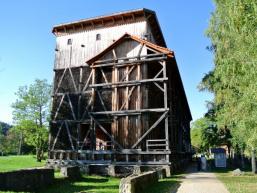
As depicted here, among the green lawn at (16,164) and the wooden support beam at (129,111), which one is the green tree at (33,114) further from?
the wooden support beam at (129,111)

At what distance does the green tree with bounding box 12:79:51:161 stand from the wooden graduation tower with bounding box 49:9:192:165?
14448mm

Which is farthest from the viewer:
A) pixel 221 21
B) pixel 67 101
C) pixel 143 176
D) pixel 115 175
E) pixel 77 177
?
pixel 67 101

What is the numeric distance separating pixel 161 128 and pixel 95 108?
620 centimetres

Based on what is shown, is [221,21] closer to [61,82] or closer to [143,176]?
[143,176]

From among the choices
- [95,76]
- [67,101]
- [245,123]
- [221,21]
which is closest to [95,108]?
[95,76]

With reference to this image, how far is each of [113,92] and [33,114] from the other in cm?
2233

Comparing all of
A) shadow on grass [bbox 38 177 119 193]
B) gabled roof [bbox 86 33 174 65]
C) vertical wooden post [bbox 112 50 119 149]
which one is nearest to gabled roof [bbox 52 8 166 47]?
gabled roof [bbox 86 33 174 65]

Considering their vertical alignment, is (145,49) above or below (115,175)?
above

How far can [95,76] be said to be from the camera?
2767cm

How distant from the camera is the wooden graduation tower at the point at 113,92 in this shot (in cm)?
2441

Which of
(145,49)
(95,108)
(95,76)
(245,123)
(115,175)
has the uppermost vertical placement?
(145,49)

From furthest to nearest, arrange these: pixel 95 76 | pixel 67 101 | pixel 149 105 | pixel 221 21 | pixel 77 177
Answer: pixel 67 101
pixel 95 76
pixel 149 105
pixel 77 177
pixel 221 21

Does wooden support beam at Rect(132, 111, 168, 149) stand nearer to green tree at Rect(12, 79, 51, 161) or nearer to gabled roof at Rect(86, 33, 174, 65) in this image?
gabled roof at Rect(86, 33, 174, 65)

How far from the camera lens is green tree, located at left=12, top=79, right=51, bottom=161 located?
1759 inches
